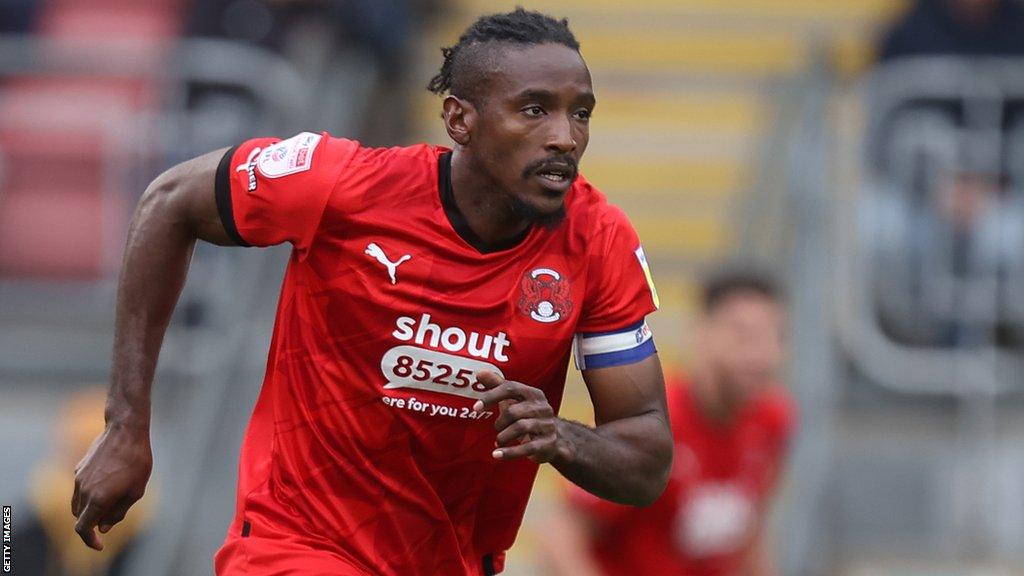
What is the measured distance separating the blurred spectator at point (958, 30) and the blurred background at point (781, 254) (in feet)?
0.04

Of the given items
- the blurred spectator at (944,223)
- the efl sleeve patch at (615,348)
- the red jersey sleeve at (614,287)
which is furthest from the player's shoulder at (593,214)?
the blurred spectator at (944,223)

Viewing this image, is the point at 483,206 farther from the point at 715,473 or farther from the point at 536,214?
the point at 715,473

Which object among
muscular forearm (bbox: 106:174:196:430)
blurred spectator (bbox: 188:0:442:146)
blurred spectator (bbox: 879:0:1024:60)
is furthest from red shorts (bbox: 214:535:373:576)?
blurred spectator (bbox: 879:0:1024:60)

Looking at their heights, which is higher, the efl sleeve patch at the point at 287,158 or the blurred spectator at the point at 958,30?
the blurred spectator at the point at 958,30

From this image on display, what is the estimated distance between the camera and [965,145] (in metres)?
7.95

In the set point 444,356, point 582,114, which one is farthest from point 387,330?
point 582,114

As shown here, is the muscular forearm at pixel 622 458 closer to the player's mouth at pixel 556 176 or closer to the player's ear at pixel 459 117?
the player's mouth at pixel 556 176

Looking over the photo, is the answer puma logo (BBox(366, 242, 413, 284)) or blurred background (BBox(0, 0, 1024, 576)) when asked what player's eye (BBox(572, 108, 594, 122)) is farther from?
blurred background (BBox(0, 0, 1024, 576))

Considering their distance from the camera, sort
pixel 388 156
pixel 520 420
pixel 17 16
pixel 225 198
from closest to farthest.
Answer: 1. pixel 520 420
2. pixel 225 198
3. pixel 388 156
4. pixel 17 16

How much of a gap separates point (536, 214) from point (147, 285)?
1.02m

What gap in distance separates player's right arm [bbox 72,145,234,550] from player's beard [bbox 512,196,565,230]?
0.74m

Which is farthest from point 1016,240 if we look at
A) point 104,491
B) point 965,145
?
point 104,491

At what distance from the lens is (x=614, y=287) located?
4.32m

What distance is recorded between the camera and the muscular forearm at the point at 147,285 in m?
4.27
